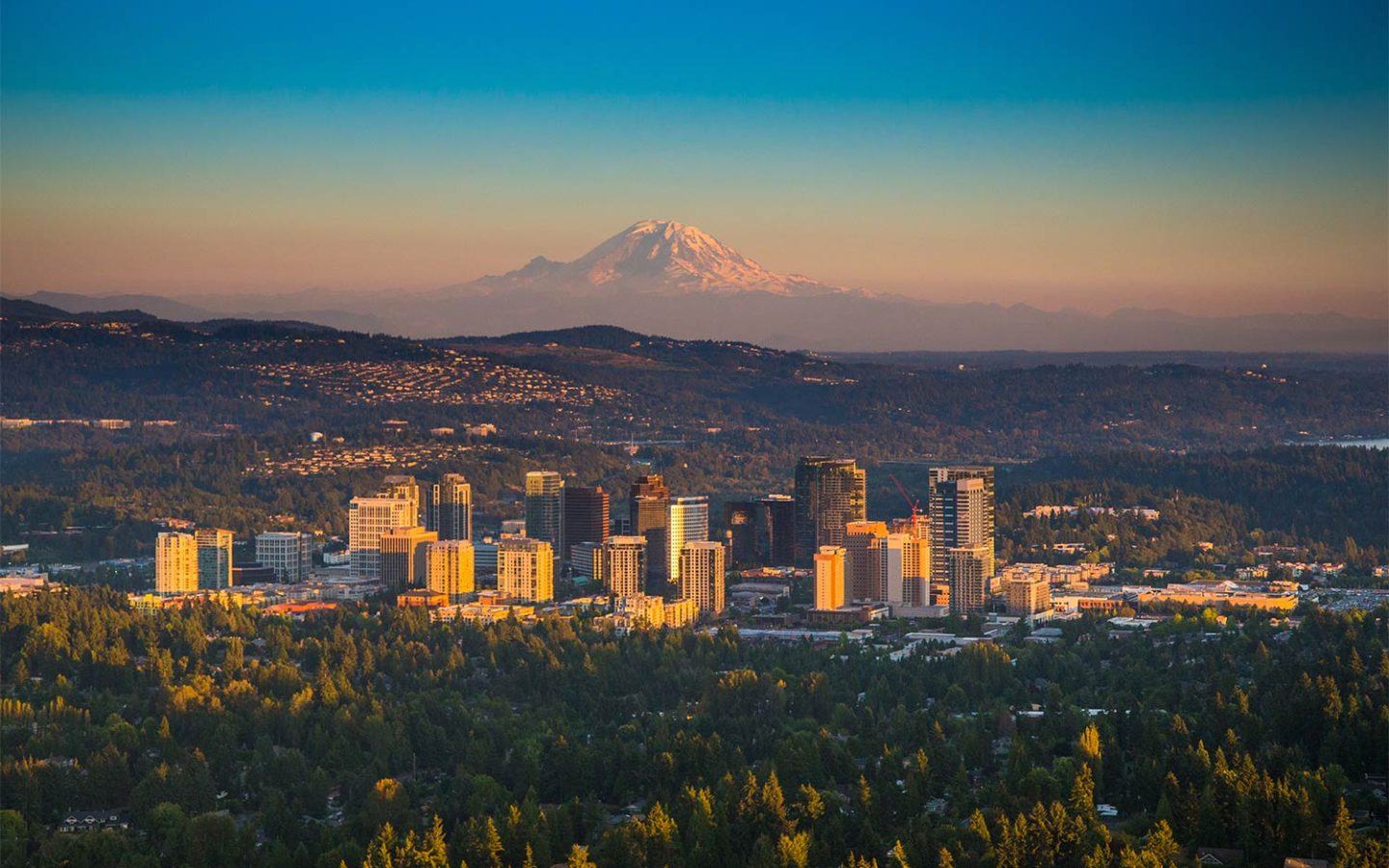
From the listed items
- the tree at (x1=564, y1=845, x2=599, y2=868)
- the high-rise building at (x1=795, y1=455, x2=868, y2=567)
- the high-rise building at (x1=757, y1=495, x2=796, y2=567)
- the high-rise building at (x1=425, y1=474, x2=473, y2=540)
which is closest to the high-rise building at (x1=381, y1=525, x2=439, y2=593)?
the high-rise building at (x1=425, y1=474, x2=473, y2=540)

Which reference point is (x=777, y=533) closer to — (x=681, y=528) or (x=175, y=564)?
(x=681, y=528)

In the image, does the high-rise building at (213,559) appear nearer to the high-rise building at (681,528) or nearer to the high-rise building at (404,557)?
the high-rise building at (404,557)

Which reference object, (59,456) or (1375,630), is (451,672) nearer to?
(1375,630)

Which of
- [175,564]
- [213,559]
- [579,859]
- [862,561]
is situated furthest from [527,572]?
[579,859]

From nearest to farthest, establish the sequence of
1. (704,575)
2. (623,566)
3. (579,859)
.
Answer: (579,859)
(704,575)
(623,566)

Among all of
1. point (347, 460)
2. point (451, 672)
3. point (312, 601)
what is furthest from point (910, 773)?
point (347, 460)

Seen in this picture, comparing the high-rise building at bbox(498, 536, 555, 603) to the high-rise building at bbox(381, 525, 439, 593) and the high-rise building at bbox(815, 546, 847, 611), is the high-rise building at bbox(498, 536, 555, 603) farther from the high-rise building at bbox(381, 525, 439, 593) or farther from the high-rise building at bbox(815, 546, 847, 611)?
the high-rise building at bbox(815, 546, 847, 611)
